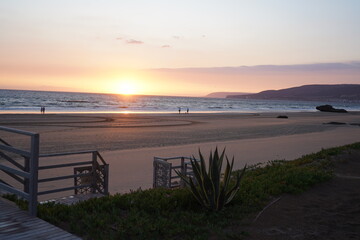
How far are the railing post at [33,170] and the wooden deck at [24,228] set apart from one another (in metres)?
0.16

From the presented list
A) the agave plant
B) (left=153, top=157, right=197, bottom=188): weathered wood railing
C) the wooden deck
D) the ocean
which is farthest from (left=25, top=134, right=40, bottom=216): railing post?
the ocean

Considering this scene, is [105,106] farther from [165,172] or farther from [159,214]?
[159,214]

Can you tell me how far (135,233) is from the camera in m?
5.18

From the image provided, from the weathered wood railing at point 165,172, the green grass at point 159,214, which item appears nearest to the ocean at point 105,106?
the weathered wood railing at point 165,172

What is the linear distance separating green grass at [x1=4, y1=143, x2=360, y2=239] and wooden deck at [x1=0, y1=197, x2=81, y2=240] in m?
0.20

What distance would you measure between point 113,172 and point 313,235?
7691mm

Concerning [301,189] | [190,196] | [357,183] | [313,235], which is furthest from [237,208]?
[357,183]

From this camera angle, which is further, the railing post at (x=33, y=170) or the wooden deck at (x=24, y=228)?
the railing post at (x=33, y=170)

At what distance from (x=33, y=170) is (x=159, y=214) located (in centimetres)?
207

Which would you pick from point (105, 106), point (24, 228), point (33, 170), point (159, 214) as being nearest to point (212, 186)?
point (159, 214)

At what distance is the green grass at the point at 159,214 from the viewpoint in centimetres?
526

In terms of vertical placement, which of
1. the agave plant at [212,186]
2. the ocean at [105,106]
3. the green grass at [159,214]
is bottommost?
the ocean at [105,106]

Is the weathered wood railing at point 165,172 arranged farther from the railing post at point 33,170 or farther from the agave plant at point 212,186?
the railing post at point 33,170

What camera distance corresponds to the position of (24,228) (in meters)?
5.00
